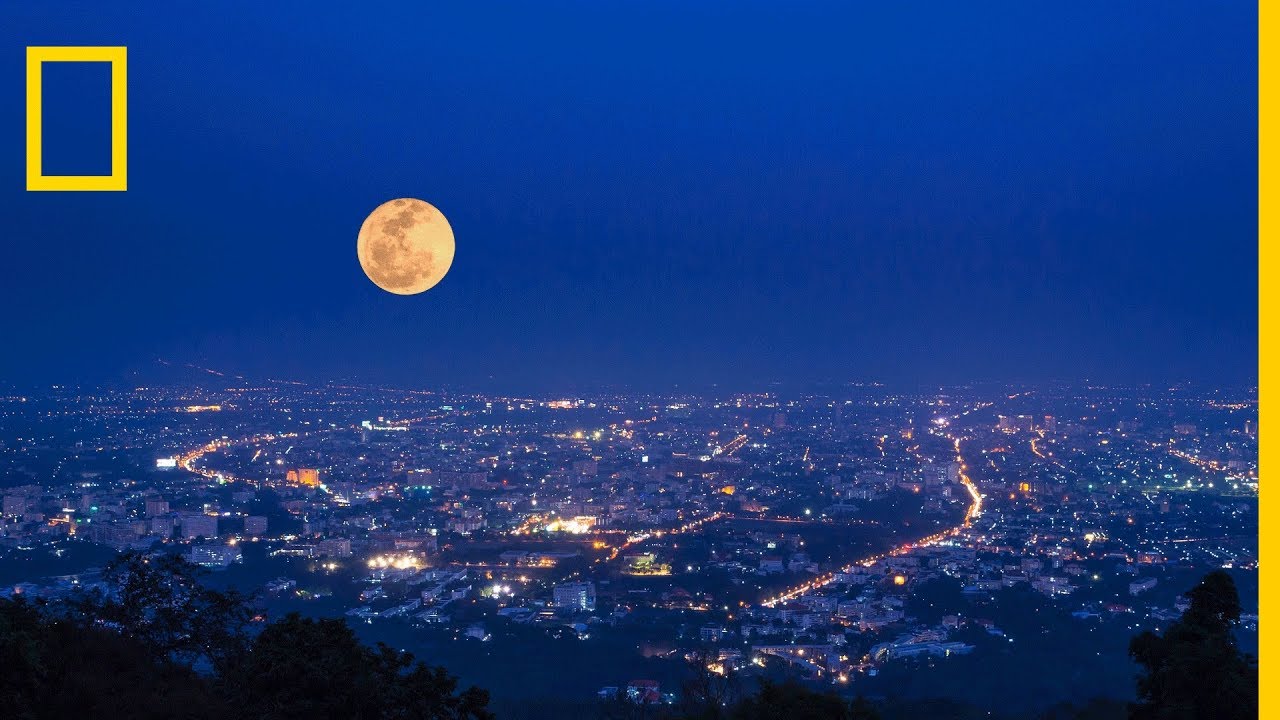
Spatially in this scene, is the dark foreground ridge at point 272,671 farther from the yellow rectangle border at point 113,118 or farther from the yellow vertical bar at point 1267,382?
the yellow vertical bar at point 1267,382

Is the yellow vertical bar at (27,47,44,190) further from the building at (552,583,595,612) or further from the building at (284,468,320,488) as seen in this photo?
the building at (284,468,320,488)

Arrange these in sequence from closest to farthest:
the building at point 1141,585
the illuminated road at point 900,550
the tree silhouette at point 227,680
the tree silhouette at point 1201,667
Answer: the tree silhouette at point 227,680
the tree silhouette at point 1201,667
the building at point 1141,585
the illuminated road at point 900,550

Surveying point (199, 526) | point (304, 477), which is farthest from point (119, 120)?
point (304, 477)

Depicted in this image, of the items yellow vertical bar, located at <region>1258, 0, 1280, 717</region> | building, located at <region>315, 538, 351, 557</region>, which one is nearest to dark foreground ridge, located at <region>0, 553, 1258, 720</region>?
yellow vertical bar, located at <region>1258, 0, 1280, 717</region>

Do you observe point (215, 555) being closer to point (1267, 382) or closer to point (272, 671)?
point (272, 671)

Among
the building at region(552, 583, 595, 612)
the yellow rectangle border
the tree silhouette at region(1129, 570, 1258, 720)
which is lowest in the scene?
the tree silhouette at region(1129, 570, 1258, 720)

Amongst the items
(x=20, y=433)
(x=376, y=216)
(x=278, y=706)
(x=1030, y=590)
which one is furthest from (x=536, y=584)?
(x=20, y=433)

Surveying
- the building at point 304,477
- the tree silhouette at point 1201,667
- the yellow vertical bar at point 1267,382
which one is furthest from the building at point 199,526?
the yellow vertical bar at point 1267,382

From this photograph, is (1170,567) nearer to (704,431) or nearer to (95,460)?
(704,431)
